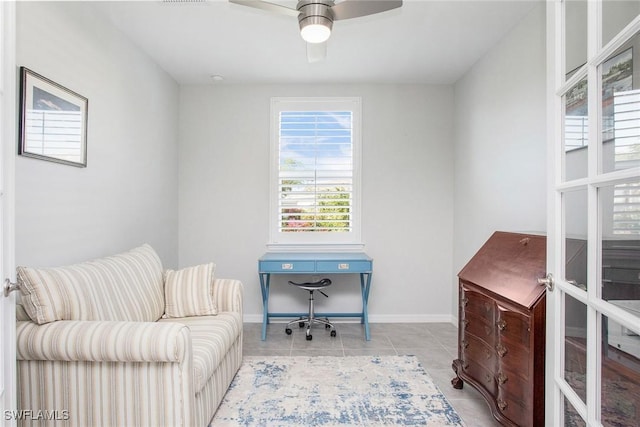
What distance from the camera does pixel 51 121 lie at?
1.97 metres

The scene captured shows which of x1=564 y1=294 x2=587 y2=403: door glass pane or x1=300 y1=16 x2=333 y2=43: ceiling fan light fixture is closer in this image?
x1=564 y1=294 x2=587 y2=403: door glass pane

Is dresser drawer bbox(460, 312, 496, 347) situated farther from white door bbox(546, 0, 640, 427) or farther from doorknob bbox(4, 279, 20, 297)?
doorknob bbox(4, 279, 20, 297)

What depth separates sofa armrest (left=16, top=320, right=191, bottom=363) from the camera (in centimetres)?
151

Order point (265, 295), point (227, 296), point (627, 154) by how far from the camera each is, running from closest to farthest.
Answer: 1. point (627, 154)
2. point (227, 296)
3. point (265, 295)

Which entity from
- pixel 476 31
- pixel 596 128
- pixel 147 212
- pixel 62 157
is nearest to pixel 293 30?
pixel 476 31

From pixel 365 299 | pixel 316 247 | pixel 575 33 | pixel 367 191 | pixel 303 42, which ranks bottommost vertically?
pixel 365 299

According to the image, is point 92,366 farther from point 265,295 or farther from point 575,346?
point 575,346

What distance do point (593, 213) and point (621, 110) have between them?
0.32 m

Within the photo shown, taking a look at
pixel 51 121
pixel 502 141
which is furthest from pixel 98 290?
pixel 502 141

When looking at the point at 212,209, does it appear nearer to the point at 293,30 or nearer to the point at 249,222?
the point at 249,222

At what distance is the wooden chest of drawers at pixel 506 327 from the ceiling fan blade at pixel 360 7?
1.49m

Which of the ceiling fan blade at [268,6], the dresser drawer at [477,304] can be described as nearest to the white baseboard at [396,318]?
the dresser drawer at [477,304]

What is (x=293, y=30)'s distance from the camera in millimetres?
2654

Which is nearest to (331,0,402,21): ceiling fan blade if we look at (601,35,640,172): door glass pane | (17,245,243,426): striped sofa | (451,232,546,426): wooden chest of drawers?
(601,35,640,172): door glass pane
